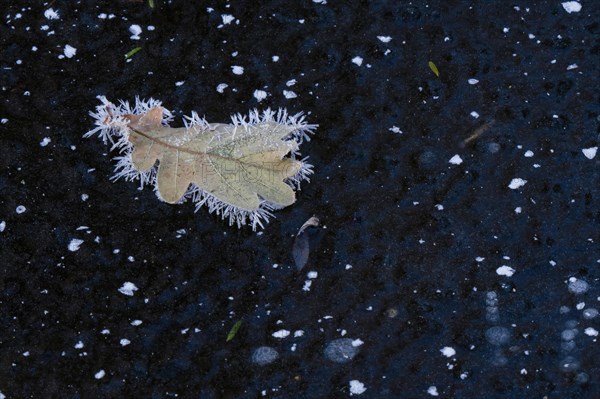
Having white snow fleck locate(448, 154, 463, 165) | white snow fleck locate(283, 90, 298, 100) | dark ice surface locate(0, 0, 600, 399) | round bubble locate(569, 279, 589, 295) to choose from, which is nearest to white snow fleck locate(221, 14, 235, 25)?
dark ice surface locate(0, 0, 600, 399)

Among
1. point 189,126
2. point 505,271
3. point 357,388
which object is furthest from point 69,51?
point 505,271

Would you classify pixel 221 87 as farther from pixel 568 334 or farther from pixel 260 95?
pixel 568 334

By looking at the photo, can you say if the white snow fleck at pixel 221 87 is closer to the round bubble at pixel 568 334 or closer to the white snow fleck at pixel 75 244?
the white snow fleck at pixel 75 244

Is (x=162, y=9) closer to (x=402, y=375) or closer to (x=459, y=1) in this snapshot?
(x=459, y=1)

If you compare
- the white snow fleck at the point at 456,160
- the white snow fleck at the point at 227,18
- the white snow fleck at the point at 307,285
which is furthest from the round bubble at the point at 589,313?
the white snow fleck at the point at 227,18

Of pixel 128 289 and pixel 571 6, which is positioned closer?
pixel 128 289

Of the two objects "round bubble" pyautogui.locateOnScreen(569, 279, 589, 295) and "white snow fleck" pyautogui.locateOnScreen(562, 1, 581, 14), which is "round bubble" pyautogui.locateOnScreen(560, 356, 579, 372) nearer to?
"round bubble" pyautogui.locateOnScreen(569, 279, 589, 295)
